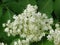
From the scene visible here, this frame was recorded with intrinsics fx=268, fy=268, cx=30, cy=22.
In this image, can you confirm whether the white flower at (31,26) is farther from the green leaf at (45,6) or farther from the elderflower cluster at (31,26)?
the green leaf at (45,6)

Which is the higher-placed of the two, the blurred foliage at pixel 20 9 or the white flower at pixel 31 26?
the blurred foliage at pixel 20 9

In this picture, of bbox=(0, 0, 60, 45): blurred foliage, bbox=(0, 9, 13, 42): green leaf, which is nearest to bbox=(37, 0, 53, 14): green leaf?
bbox=(0, 0, 60, 45): blurred foliage

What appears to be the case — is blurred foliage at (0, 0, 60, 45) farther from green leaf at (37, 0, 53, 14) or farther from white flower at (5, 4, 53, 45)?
white flower at (5, 4, 53, 45)

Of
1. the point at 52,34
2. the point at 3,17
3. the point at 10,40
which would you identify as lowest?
the point at 52,34

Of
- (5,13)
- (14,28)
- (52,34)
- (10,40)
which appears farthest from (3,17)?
(52,34)

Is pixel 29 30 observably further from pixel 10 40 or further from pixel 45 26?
pixel 10 40

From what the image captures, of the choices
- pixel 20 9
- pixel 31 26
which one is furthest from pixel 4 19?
pixel 31 26

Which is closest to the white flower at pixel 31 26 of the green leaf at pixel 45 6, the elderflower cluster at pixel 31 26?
the elderflower cluster at pixel 31 26

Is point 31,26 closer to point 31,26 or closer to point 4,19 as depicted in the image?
point 31,26
